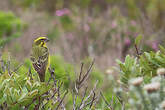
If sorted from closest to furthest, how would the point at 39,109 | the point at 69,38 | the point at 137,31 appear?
the point at 39,109
the point at 137,31
the point at 69,38

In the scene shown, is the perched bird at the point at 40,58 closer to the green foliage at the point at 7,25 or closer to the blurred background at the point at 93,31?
the blurred background at the point at 93,31

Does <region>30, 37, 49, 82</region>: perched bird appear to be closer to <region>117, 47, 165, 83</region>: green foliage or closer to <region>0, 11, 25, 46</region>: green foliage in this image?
<region>117, 47, 165, 83</region>: green foliage

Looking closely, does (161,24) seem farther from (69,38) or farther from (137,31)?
(69,38)

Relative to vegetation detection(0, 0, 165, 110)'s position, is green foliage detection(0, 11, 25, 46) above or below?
above

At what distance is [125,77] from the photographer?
1001mm

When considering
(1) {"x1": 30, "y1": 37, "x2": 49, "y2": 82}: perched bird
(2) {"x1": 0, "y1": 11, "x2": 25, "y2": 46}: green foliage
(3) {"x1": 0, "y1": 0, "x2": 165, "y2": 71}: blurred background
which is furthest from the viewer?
(3) {"x1": 0, "y1": 0, "x2": 165, "y2": 71}: blurred background

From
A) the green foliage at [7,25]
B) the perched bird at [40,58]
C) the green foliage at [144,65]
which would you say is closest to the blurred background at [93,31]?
the green foliage at [7,25]

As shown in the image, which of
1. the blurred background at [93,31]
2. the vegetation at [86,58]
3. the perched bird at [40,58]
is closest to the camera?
the vegetation at [86,58]

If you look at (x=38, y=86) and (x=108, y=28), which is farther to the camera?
(x=108, y=28)

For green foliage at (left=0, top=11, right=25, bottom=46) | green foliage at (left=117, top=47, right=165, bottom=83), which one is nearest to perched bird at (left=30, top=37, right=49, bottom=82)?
green foliage at (left=117, top=47, right=165, bottom=83)

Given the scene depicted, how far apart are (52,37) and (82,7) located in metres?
1.12

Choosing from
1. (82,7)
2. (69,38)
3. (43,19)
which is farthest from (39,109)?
(43,19)

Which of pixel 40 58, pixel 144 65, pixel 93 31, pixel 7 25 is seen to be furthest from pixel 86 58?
pixel 144 65

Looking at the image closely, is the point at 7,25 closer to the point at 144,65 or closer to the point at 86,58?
the point at 86,58
